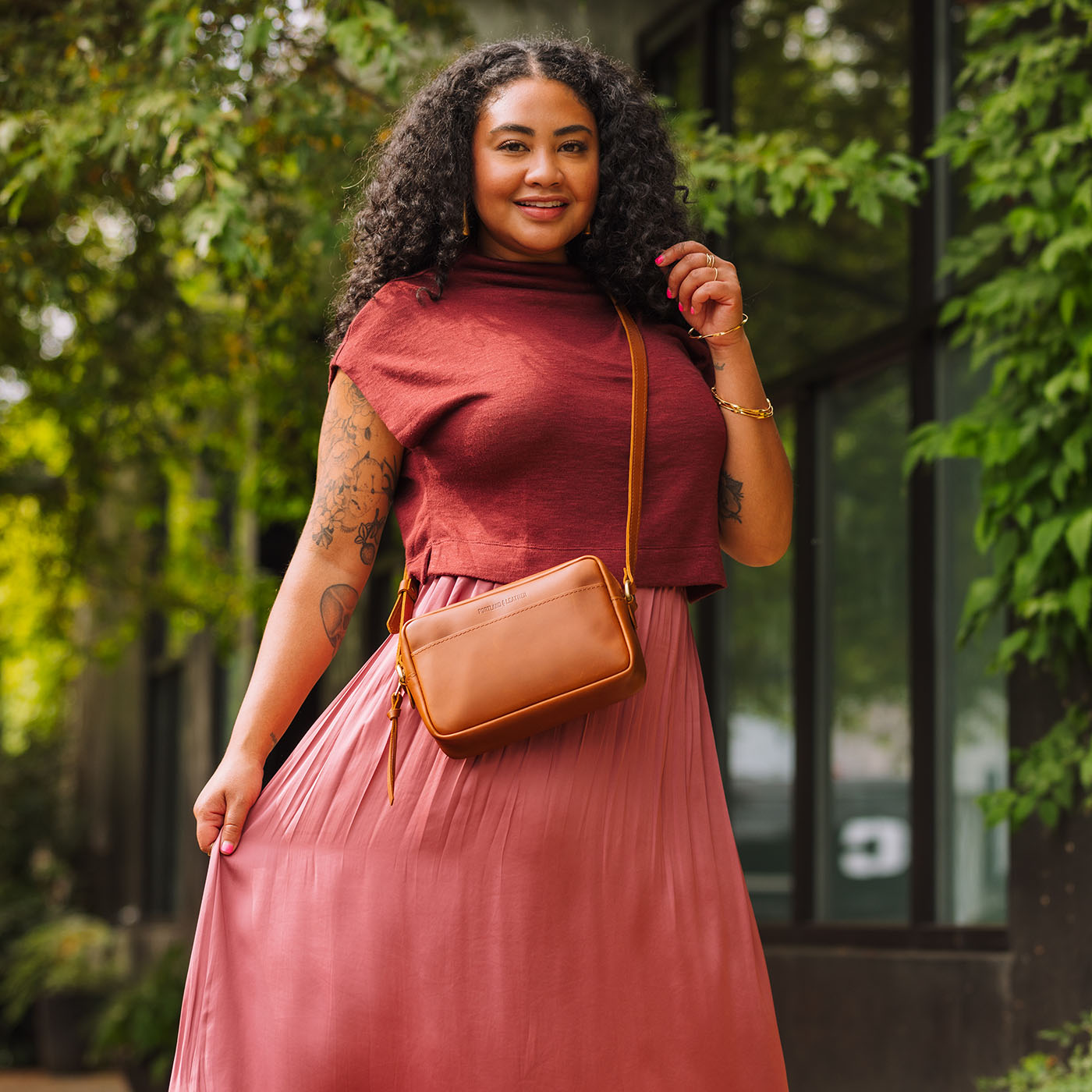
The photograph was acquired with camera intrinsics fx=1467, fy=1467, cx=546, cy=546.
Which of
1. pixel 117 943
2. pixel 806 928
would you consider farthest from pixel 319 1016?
pixel 117 943

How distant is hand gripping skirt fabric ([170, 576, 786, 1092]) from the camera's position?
77.4 inches

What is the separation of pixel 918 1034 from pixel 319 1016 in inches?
132

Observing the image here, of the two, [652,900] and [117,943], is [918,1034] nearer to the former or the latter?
[652,900]

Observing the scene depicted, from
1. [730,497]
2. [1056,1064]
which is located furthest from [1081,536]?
[730,497]

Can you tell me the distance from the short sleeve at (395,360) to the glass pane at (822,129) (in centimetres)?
366

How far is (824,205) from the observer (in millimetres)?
3992

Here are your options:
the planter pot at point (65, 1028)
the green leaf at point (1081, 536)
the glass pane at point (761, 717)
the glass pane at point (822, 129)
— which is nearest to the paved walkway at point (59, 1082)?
the planter pot at point (65, 1028)

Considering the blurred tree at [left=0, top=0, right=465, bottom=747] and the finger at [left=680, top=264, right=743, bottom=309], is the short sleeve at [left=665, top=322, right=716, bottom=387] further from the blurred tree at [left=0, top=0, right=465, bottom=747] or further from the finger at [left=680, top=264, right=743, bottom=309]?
the blurred tree at [left=0, top=0, right=465, bottom=747]

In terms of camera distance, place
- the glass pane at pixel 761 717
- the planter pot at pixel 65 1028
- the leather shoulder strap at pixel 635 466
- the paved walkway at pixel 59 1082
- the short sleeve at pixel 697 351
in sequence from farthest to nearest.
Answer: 1. the planter pot at pixel 65 1028
2. the paved walkway at pixel 59 1082
3. the glass pane at pixel 761 717
4. the short sleeve at pixel 697 351
5. the leather shoulder strap at pixel 635 466

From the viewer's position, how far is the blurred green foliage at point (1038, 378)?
12.8 feet

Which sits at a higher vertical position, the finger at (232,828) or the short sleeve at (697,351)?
the short sleeve at (697,351)

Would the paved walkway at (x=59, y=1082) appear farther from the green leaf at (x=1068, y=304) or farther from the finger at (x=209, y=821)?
the finger at (x=209, y=821)

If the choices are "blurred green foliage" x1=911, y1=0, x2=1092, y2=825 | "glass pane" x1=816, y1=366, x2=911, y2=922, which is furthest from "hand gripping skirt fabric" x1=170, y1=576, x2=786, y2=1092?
"glass pane" x1=816, y1=366, x2=911, y2=922

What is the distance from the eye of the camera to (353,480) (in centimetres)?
220
